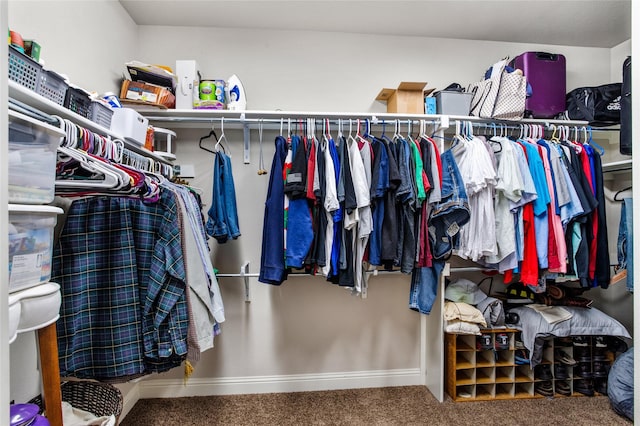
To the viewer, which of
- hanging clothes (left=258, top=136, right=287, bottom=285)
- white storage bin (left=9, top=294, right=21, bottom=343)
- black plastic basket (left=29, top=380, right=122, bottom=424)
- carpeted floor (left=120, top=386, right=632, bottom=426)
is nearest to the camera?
white storage bin (left=9, top=294, right=21, bottom=343)

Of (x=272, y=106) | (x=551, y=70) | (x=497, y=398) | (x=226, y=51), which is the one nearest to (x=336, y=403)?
(x=497, y=398)

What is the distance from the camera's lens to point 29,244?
82 cm

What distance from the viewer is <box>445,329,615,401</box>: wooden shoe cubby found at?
2018mm

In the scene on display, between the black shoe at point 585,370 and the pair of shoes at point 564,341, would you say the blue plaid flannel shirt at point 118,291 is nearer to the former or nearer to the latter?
the pair of shoes at point 564,341

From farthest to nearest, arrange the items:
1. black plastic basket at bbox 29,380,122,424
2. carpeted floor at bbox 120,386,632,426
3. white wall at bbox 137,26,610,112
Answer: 1. white wall at bbox 137,26,610,112
2. carpeted floor at bbox 120,386,632,426
3. black plastic basket at bbox 29,380,122,424

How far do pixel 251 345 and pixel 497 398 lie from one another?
65.2 inches

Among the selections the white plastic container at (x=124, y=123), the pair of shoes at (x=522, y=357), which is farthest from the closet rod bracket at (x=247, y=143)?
the pair of shoes at (x=522, y=357)

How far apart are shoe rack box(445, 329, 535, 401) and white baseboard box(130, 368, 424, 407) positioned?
0.29 metres

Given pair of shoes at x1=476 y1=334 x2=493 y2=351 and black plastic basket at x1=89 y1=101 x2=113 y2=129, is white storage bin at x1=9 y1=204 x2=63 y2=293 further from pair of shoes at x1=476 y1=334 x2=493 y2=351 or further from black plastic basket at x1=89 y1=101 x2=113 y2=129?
pair of shoes at x1=476 y1=334 x2=493 y2=351

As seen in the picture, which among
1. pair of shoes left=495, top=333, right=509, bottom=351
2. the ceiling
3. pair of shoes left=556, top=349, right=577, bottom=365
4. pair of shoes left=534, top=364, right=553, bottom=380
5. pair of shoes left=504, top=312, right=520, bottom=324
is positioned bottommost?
pair of shoes left=534, top=364, right=553, bottom=380

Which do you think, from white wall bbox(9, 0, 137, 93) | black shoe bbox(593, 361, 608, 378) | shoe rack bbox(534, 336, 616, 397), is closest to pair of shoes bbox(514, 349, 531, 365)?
shoe rack bbox(534, 336, 616, 397)

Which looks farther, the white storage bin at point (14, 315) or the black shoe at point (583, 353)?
the black shoe at point (583, 353)

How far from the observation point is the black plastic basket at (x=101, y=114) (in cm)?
134

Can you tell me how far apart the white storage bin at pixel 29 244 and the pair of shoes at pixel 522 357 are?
249 cm
